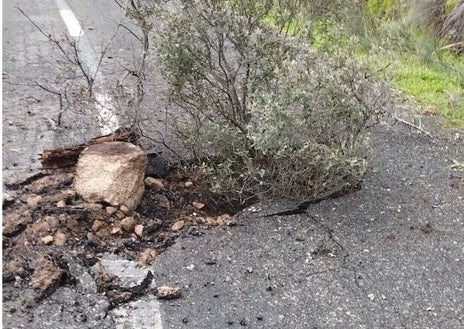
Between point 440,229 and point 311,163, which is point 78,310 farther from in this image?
point 440,229

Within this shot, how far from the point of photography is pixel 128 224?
401cm

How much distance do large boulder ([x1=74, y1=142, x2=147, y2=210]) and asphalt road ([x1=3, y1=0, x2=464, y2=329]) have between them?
49 cm

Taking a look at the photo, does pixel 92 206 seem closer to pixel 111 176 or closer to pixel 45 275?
pixel 111 176

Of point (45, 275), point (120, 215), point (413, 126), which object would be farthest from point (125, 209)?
point (413, 126)

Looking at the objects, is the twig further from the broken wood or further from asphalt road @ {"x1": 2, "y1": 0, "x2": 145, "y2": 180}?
the broken wood

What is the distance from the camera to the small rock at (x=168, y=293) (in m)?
3.44

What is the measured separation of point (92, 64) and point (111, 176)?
10.1 feet

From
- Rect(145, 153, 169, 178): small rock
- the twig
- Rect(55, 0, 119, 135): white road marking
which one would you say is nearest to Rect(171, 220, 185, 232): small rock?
Rect(145, 153, 169, 178): small rock

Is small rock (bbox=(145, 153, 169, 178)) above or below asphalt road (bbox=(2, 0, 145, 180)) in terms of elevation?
above

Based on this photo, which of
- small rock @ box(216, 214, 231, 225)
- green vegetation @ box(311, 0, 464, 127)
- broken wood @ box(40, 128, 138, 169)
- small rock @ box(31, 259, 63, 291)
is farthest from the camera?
green vegetation @ box(311, 0, 464, 127)

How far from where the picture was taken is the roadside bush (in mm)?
4078

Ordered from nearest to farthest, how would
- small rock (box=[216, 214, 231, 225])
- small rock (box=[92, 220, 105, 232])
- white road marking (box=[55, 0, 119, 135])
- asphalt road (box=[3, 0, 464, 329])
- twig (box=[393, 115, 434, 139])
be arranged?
asphalt road (box=[3, 0, 464, 329]) → small rock (box=[92, 220, 105, 232]) → small rock (box=[216, 214, 231, 225]) → white road marking (box=[55, 0, 119, 135]) → twig (box=[393, 115, 434, 139])

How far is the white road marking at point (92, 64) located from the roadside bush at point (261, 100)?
2.65 ft

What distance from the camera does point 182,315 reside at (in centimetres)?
333
